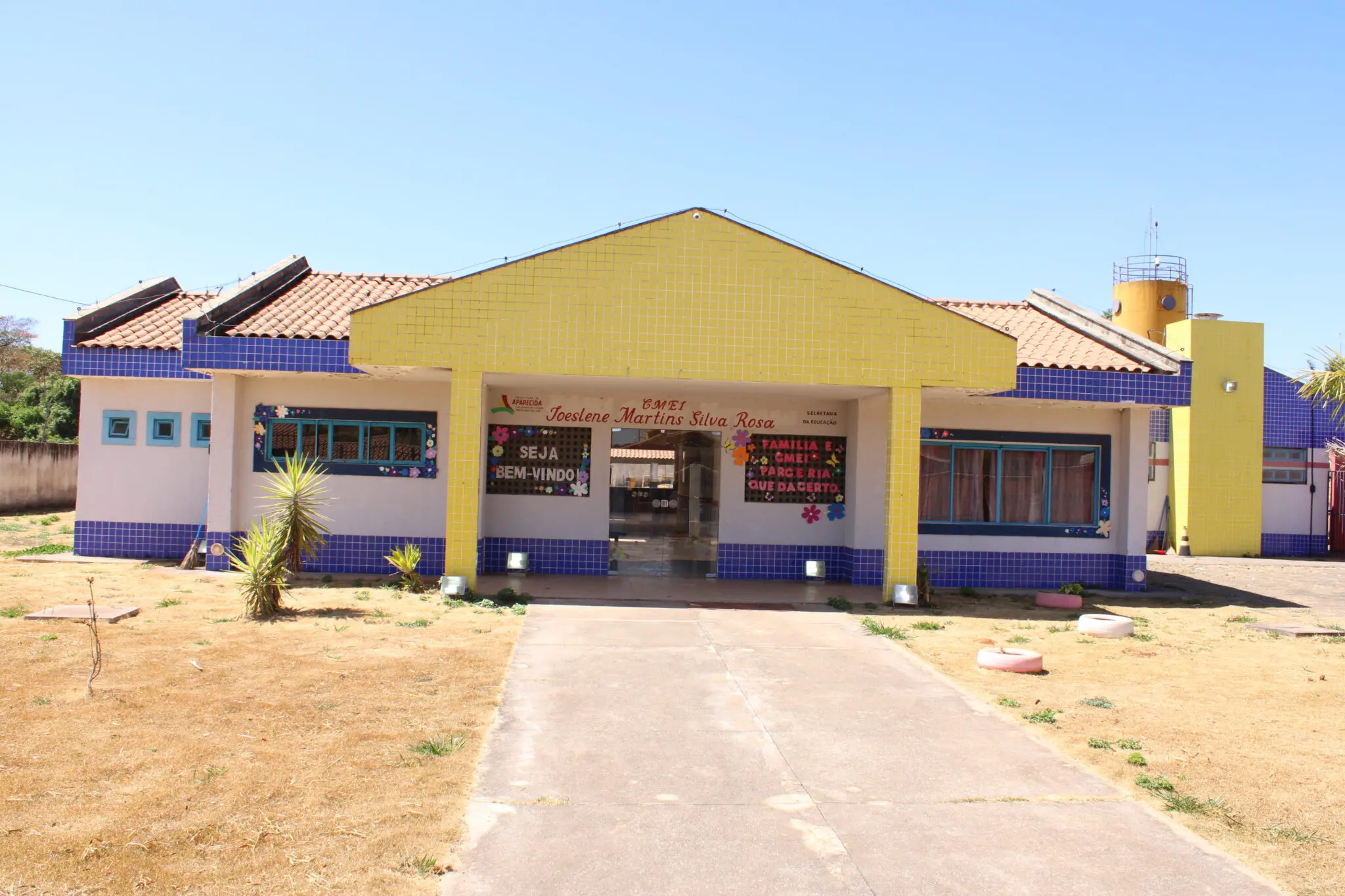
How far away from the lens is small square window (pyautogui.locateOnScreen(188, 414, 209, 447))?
16250 millimetres

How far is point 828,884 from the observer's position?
4828 millimetres

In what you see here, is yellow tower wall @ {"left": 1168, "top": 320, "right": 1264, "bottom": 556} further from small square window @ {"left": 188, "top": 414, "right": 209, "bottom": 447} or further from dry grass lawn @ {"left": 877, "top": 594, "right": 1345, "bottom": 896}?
small square window @ {"left": 188, "top": 414, "right": 209, "bottom": 447}

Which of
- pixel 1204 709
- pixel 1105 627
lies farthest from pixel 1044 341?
pixel 1204 709

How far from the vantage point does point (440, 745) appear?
6.75 metres

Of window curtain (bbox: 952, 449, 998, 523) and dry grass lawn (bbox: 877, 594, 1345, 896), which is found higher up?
window curtain (bbox: 952, 449, 998, 523)

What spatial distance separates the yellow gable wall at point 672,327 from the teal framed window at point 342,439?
2.61 meters

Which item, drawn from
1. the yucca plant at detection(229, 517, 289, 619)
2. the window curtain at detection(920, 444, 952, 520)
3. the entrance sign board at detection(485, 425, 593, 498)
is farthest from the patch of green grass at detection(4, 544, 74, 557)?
the window curtain at detection(920, 444, 952, 520)

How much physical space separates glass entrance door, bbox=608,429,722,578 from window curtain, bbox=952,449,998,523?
392cm

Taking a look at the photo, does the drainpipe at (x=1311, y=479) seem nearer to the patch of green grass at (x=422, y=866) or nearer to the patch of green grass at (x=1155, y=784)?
the patch of green grass at (x=1155, y=784)

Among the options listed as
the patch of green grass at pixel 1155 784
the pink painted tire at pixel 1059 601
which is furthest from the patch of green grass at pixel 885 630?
the patch of green grass at pixel 1155 784

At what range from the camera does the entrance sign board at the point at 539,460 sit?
52.5 feet

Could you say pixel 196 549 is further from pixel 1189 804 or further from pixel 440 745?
pixel 1189 804

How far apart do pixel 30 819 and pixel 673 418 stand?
463 inches

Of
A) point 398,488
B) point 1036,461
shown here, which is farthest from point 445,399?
point 1036,461
